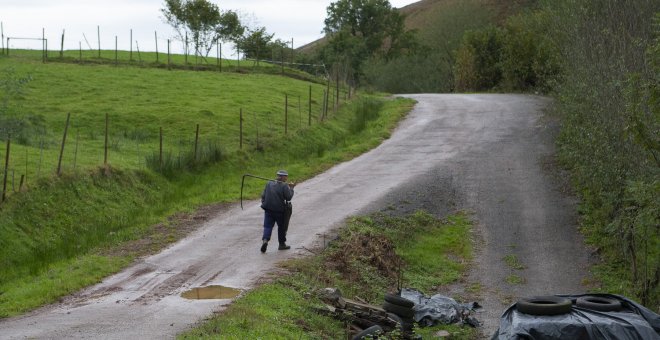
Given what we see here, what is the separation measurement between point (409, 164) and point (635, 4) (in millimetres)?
11177

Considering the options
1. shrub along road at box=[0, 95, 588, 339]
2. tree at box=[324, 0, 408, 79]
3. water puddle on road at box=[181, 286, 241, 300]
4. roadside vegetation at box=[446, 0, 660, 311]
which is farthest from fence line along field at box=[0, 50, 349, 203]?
tree at box=[324, 0, 408, 79]

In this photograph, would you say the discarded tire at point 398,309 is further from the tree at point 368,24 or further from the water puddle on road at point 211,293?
the tree at point 368,24

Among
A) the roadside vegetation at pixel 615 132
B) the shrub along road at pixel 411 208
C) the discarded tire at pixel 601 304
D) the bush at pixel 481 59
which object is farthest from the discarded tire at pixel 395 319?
the bush at pixel 481 59

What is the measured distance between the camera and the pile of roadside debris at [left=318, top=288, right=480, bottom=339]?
1452 centimetres

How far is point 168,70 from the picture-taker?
52.5 m

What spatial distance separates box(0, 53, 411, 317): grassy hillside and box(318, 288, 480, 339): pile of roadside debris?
533 centimetres

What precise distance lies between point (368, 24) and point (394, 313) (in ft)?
253

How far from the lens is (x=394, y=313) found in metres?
15.2

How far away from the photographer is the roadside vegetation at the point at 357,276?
44.1ft

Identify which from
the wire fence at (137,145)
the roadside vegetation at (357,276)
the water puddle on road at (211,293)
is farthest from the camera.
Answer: the wire fence at (137,145)

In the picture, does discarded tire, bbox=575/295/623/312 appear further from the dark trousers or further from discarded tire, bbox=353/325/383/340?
the dark trousers

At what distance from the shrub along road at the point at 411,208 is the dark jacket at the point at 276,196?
1.12m

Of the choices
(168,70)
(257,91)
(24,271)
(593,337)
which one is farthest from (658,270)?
(168,70)

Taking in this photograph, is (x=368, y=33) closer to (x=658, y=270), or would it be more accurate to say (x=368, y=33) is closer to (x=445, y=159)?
(x=445, y=159)
